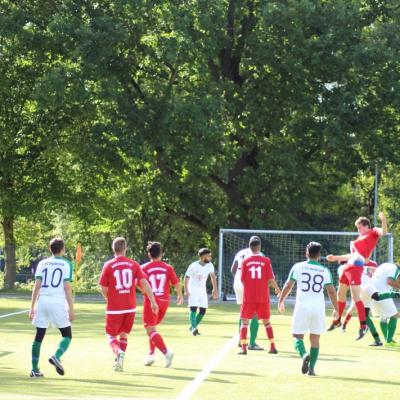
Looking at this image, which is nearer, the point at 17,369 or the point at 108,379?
the point at 108,379

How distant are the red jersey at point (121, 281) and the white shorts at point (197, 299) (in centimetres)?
876

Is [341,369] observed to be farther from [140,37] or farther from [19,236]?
[19,236]

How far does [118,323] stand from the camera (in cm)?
1527

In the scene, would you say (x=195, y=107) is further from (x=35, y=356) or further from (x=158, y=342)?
(x=35, y=356)

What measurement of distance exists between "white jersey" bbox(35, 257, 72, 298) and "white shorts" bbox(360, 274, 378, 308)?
7.52 metres

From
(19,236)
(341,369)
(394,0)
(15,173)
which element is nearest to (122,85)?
(15,173)

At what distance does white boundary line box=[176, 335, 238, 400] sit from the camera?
12414mm

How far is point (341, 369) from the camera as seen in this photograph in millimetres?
15852

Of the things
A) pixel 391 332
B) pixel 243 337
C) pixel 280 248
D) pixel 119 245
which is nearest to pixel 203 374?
pixel 119 245

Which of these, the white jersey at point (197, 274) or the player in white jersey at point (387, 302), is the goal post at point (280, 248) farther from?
the player in white jersey at point (387, 302)

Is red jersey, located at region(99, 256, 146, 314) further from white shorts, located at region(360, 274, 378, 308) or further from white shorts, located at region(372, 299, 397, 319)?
white shorts, located at region(372, 299, 397, 319)

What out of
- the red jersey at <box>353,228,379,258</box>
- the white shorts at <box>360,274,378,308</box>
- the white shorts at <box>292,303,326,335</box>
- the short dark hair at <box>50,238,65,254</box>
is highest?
the red jersey at <box>353,228,379,258</box>

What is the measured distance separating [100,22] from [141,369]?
29.0 metres

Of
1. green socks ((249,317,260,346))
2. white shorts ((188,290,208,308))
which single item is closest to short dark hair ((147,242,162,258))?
green socks ((249,317,260,346))
